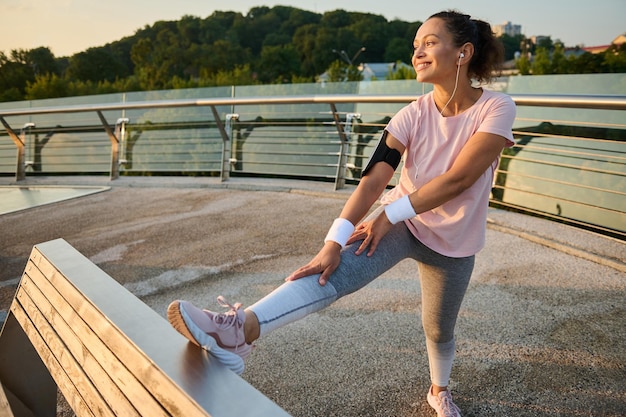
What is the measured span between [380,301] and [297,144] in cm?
487

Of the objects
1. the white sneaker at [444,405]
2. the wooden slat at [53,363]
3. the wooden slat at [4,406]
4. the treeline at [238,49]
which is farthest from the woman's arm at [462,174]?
the treeline at [238,49]

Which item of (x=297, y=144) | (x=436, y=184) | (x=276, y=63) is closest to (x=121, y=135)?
(x=297, y=144)

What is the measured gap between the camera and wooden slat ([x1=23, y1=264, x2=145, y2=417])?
1036 mm

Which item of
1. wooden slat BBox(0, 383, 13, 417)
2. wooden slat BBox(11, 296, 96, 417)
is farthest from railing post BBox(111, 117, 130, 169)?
wooden slat BBox(11, 296, 96, 417)

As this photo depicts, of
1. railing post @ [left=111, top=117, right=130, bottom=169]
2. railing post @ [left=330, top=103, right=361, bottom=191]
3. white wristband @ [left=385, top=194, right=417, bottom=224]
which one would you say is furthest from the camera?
railing post @ [left=111, top=117, right=130, bottom=169]

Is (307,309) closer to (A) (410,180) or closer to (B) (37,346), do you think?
(A) (410,180)

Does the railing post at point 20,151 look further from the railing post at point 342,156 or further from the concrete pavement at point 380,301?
the railing post at point 342,156

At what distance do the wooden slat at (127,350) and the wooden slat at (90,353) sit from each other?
2 centimetres

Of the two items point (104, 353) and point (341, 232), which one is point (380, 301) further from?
point (104, 353)

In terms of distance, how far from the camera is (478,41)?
6.25 ft

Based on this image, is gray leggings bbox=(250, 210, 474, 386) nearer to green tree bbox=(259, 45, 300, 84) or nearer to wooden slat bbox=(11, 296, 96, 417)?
wooden slat bbox=(11, 296, 96, 417)

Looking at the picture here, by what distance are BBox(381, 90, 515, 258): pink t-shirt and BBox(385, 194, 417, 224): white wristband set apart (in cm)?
16

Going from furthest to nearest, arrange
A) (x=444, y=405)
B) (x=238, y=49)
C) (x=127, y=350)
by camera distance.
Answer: (x=238, y=49) < (x=444, y=405) < (x=127, y=350)

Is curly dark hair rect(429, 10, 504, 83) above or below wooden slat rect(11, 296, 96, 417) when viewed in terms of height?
above
